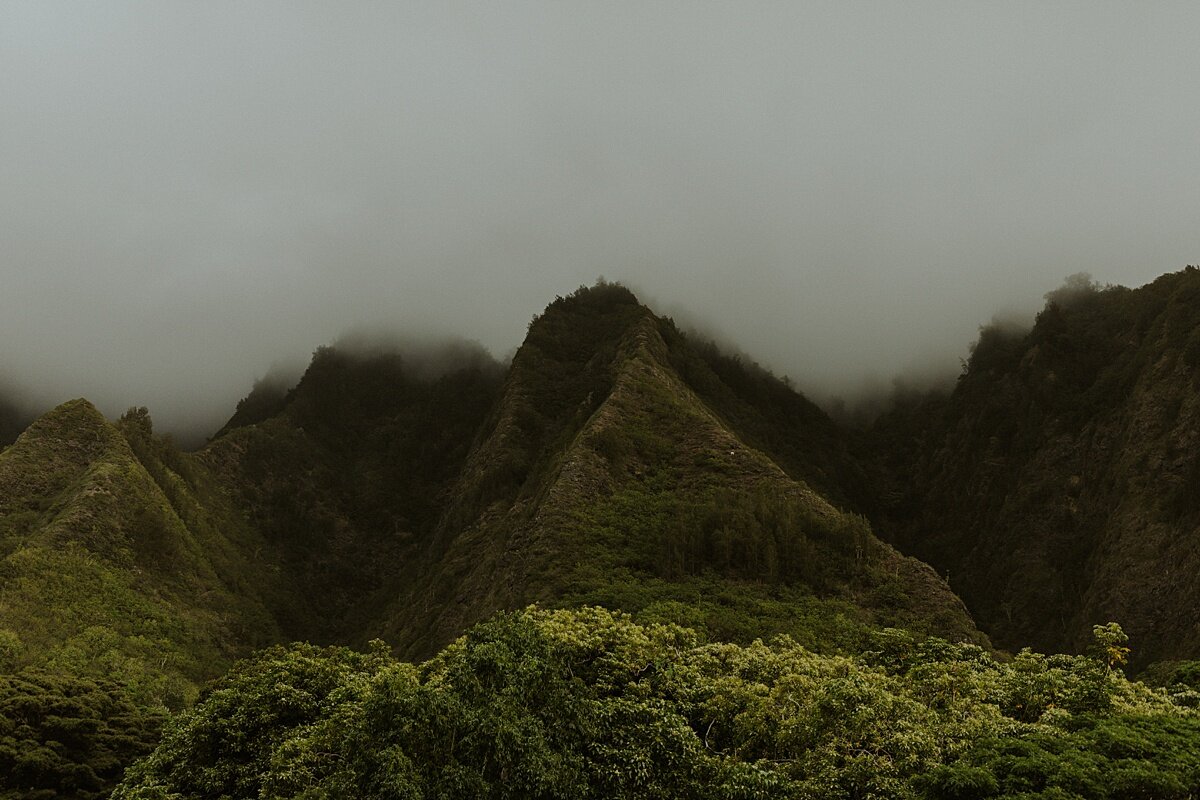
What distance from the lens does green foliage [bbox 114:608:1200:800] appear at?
27.2 meters

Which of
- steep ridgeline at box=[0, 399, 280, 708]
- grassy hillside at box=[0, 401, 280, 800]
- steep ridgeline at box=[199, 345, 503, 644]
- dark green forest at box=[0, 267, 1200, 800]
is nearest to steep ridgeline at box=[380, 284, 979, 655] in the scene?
dark green forest at box=[0, 267, 1200, 800]

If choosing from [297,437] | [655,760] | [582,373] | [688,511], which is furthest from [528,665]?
[297,437]

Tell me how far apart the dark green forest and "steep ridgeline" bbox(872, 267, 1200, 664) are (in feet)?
2.13

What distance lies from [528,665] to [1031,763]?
18.2 m

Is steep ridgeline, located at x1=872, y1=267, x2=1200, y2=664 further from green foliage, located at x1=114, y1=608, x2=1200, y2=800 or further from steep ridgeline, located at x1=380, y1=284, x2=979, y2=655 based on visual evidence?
green foliage, located at x1=114, y1=608, x2=1200, y2=800

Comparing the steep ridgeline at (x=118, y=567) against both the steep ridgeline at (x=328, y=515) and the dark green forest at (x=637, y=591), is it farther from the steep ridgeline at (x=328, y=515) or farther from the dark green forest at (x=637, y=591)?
the steep ridgeline at (x=328, y=515)

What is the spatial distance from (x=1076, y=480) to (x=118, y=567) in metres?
147

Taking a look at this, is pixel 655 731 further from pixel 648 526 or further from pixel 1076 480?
pixel 1076 480

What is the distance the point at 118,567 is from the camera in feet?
338

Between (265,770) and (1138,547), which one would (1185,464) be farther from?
(265,770)

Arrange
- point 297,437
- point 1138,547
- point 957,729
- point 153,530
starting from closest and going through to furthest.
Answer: point 957,729, point 1138,547, point 153,530, point 297,437

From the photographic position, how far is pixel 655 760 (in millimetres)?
32000

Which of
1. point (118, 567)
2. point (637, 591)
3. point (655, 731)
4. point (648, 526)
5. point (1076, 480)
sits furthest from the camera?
point (1076, 480)

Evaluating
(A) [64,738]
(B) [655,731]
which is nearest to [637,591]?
(B) [655,731]
